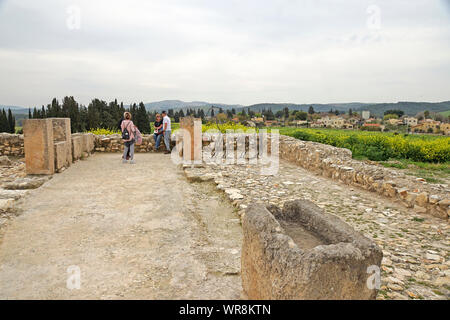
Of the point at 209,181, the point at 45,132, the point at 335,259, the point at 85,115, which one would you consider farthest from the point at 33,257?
the point at 85,115

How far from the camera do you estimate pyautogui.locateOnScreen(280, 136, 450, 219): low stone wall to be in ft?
15.7

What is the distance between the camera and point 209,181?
273 inches

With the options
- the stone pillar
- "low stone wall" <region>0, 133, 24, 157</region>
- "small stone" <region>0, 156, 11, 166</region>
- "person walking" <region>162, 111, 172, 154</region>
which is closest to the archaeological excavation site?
the stone pillar

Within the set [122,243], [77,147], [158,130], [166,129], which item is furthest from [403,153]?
[77,147]

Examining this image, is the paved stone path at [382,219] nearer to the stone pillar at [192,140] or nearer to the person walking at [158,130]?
the stone pillar at [192,140]

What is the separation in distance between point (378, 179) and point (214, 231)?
3.89 metres

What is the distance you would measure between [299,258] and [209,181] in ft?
16.7

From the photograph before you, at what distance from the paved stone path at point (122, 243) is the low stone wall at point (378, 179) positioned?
311cm

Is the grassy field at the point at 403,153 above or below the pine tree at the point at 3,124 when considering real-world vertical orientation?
below

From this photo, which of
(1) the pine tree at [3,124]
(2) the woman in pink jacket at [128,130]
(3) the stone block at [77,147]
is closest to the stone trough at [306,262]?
(2) the woman in pink jacket at [128,130]

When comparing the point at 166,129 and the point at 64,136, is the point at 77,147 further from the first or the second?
the point at 166,129

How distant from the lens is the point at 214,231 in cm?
417

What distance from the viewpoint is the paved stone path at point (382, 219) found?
2.80 meters
